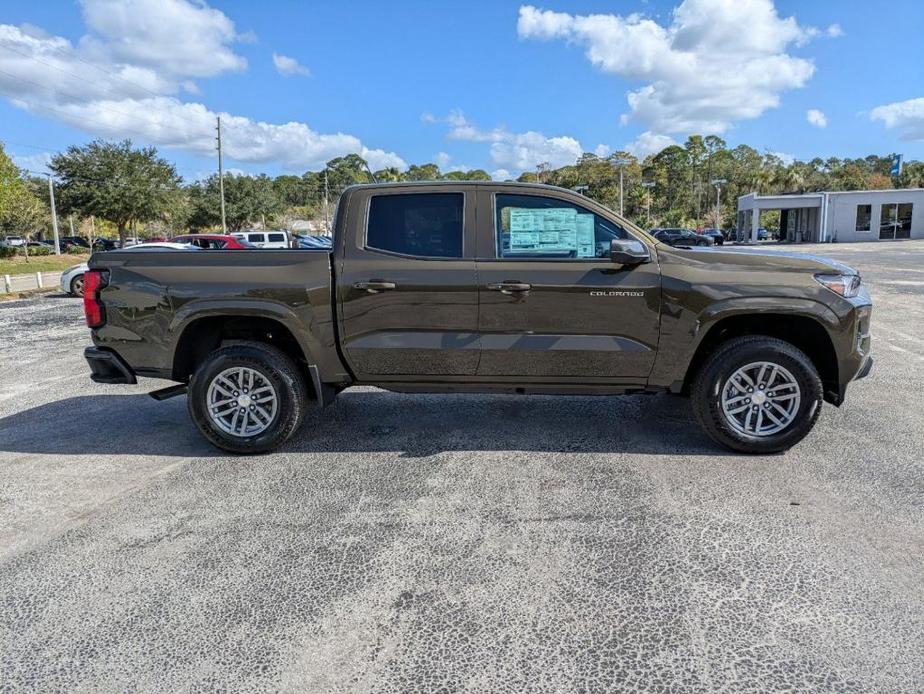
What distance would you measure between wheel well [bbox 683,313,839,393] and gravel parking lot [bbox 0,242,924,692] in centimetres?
57

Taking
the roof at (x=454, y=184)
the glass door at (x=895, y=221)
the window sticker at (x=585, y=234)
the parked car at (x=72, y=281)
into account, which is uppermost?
the glass door at (x=895, y=221)

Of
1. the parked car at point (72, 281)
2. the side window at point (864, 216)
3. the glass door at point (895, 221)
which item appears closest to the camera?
the parked car at point (72, 281)

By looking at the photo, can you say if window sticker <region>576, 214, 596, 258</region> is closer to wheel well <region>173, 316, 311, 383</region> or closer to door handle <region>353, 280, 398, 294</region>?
door handle <region>353, 280, 398, 294</region>

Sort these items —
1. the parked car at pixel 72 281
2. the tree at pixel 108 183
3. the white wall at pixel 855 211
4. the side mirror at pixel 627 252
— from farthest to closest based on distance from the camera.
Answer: the white wall at pixel 855 211 → the tree at pixel 108 183 → the parked car at pixel 72 281 → the side mirror at pixel 627 252

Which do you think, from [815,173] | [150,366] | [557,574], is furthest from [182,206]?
[815,173]

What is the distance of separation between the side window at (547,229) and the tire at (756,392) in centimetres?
114

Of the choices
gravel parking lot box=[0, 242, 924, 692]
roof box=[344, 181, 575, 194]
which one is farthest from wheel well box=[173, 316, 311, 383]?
roof box=[344, 181, 575, 194]

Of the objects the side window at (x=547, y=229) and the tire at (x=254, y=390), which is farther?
the tire at (x=254, y=390)

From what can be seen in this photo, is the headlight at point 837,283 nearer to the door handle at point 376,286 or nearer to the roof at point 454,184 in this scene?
the roof at point 454,184

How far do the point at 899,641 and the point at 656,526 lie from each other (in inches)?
47.1

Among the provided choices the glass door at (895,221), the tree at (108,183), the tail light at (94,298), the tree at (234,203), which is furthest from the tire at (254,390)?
the tree at (234,203)

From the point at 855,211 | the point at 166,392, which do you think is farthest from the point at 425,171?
the point at 166,392

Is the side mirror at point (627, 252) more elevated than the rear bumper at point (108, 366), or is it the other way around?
the side mirror at point (627, 252)

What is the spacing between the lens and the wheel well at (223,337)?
473cm
